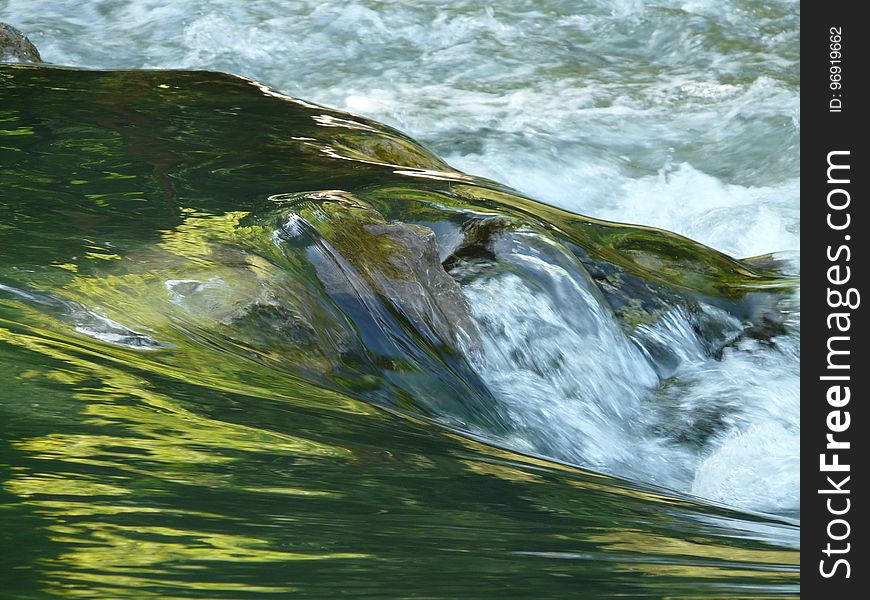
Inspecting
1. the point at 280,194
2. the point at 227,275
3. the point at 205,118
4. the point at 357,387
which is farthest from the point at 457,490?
the point at 205,118

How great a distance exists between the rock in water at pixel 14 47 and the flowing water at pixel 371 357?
1038mm

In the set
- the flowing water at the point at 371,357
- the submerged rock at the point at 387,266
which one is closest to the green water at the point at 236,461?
the flowing water at the point at 371,357

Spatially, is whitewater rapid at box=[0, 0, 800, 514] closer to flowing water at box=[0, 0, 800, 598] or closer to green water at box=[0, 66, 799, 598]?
flowing water at box=[0, 0, 800, 598]

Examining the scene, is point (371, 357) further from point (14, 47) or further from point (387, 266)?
point (14, 47)

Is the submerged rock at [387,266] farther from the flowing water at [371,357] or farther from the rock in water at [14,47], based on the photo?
the rock in water at [14,47]

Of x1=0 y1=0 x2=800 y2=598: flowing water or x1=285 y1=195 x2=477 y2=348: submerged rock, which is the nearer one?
x1=0 y1=0 x2=800 y2=598: flowing water

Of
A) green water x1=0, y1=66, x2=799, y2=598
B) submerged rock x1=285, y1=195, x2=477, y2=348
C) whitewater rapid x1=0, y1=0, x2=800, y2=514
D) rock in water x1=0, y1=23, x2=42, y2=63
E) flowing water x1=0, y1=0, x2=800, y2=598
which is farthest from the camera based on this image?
rock in water x1=0, y1=23, x2=42, y2=63

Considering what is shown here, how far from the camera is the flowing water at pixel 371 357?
5.41 feet

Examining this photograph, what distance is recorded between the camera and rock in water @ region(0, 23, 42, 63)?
22.2 feet

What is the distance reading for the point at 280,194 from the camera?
13.5 ft

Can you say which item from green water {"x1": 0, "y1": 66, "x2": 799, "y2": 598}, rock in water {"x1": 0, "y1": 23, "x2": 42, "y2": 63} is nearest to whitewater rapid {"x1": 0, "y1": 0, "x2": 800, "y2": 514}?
green water {"x1": 0, "y1": 66, "x2": 799, "y2": 598}

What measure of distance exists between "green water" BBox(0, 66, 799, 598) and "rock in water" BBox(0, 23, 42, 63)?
2839 mm

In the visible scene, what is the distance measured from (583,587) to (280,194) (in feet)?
9.15

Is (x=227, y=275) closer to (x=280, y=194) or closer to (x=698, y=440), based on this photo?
(x=280, y=194)
